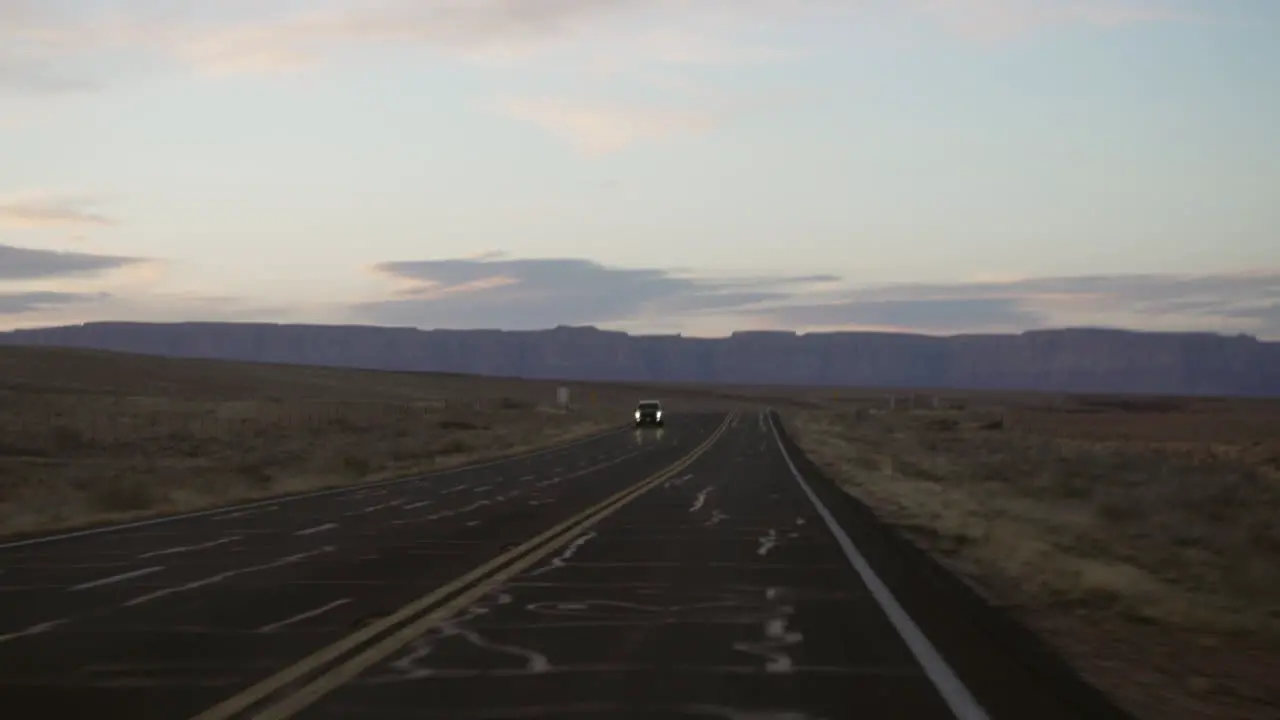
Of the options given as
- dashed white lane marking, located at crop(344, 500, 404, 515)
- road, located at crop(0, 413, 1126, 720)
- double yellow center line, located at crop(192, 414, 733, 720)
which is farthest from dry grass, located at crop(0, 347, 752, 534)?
double yellow center line, located at crop(192, 414, 733, 720)

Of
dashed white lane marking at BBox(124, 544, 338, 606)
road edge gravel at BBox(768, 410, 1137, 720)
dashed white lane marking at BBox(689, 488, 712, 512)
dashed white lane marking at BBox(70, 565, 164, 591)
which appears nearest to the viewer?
road edge gravel at BBox(768, 410, 1137, 720)

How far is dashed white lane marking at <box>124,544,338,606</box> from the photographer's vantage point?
13992 millimetres

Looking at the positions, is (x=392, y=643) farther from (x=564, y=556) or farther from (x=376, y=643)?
(x=564, y=556)

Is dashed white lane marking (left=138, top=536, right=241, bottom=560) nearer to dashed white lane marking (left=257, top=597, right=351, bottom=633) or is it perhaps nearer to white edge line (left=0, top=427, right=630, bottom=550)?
white edge line (left=0, top=427, right=630, bottom=550)

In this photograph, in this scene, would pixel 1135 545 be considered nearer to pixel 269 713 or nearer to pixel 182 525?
pixel 182 525

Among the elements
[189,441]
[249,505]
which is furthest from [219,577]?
[189,441]

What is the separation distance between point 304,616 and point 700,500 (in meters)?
16.7

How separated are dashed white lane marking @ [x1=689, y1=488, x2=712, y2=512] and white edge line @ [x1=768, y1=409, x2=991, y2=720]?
22.3ft

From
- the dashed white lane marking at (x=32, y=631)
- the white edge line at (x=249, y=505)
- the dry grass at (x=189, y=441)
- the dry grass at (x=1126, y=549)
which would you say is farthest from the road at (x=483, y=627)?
the dry grass at (x=189, y=441)

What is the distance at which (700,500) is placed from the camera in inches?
1136

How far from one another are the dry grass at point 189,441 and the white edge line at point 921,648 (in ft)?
41.9

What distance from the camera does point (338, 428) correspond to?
74.9 meters

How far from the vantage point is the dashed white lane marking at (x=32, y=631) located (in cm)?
1148

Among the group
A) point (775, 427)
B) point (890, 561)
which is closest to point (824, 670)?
point (890, 561)
